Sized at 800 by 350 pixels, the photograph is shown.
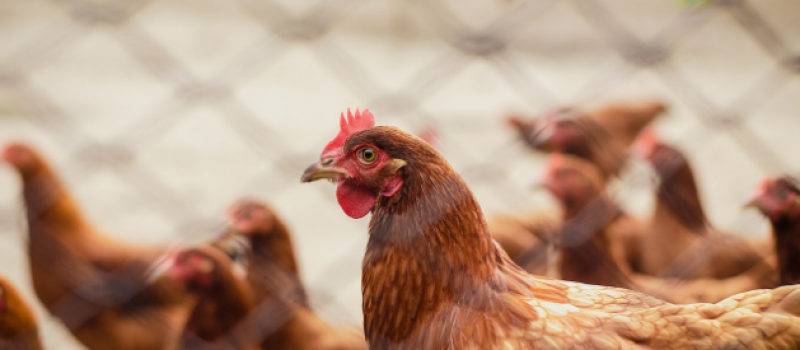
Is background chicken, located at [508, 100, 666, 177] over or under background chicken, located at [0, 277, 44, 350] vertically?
over

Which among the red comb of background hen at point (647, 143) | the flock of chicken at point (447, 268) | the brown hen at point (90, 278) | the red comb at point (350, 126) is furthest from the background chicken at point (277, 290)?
the red comb of background hen at point (647, 143)

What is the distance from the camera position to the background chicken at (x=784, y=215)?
147cm

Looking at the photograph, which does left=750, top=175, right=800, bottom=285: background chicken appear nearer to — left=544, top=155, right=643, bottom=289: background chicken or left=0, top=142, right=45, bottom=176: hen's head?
left=544, top=155, right=643, bottom=289: background chicken

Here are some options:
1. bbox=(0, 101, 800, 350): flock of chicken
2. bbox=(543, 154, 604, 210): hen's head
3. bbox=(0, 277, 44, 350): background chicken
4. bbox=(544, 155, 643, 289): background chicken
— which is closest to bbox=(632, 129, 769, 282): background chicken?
bbox=(0, 101, 800, 350): flock of chicken

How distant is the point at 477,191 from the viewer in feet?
8.78

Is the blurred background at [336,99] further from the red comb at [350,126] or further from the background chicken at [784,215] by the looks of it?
the background chicken at [784,215]

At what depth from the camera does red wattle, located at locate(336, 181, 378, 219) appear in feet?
3.02

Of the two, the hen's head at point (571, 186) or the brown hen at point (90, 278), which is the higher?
the hen's head at point (571, 186)

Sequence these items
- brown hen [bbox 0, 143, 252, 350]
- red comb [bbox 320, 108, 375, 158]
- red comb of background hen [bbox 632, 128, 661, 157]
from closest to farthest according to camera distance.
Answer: red comb [bbox 320, 108, 375, 158] < brown hen [bbox 0, 143, 252, 350] < red comb of background hen [bbox 632, 128, 661, 157]

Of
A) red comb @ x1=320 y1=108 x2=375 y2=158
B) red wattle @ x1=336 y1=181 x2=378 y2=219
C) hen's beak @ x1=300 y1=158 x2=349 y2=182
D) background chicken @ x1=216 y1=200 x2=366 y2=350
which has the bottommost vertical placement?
background chicken @ x1=216 y1=200 x2=366 y2=350

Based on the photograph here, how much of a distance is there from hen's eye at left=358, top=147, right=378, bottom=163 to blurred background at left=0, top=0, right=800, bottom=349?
17 cm

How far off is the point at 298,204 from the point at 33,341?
5.15ft

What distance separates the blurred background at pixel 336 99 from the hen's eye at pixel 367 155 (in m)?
0.17

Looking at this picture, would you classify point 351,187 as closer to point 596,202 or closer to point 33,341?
point 33,341
